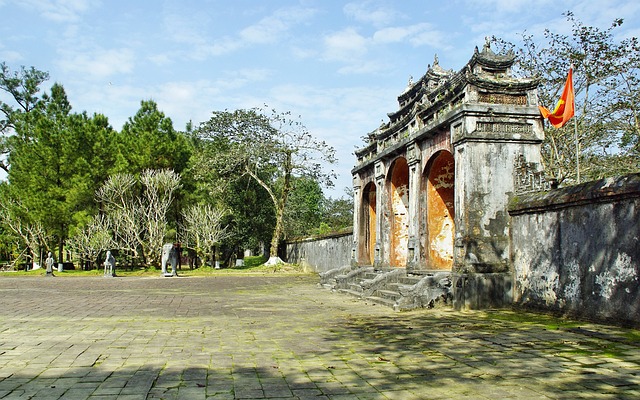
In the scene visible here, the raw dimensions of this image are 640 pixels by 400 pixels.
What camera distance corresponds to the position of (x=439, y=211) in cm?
1368

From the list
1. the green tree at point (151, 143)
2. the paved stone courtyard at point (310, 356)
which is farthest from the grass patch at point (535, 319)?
the green tree at point (151, 143)

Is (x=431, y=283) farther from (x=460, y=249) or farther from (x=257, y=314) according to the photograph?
(x=257, y=314)

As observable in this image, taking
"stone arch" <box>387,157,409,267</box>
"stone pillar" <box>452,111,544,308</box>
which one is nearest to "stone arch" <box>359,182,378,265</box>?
"stone arch" <box>387,157,409,267</box>

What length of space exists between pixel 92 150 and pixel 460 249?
1080 inches

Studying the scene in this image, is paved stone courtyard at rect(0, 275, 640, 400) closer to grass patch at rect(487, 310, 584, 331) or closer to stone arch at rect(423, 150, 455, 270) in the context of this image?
grass patch at rect(487, 310, 584, 331)

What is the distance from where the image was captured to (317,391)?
4.52 metres

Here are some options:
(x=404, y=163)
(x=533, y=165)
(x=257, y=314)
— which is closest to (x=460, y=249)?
(x=533, y=165)

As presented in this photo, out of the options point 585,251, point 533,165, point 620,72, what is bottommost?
point 585,251

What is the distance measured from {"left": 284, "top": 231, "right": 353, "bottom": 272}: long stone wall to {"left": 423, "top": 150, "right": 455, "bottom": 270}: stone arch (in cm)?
909

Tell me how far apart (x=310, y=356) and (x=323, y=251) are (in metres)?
21.6

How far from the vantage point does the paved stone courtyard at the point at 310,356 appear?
4.54 m

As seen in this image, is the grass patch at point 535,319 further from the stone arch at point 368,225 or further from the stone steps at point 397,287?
the stone arch at point 368,225

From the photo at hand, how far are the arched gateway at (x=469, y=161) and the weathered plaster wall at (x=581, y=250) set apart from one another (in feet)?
1.76

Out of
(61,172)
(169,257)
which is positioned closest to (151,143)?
(61,172)
